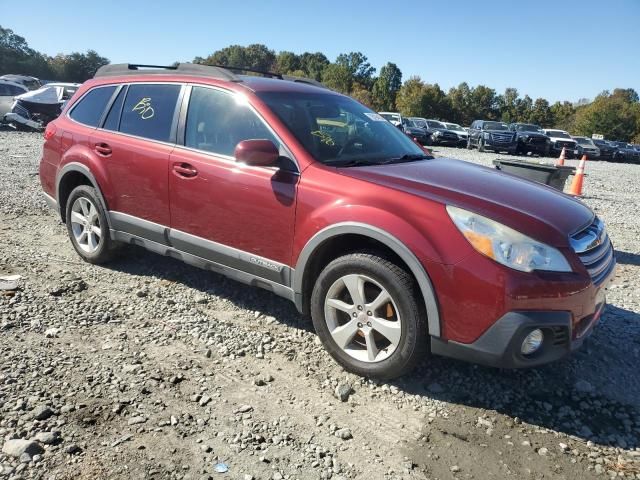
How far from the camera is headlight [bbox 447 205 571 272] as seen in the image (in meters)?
2.67

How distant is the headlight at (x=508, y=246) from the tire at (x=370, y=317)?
0.44 m

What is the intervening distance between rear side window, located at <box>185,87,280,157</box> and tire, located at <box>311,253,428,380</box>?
1.06 m

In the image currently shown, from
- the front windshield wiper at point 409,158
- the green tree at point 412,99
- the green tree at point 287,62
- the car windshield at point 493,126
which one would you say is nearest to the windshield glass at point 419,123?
the car windshield at point 493,126

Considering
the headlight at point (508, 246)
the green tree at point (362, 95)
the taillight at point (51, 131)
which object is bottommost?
the headlight at point (508, 246)

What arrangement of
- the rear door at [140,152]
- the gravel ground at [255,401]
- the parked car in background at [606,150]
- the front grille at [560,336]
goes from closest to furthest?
1. the gravel ground at [255,401]
2. the front grille at [560,336]
3. the rear door at [140,152]
4. the parked car in background at [606,150]

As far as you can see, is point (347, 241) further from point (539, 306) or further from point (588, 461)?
point (588, 461)

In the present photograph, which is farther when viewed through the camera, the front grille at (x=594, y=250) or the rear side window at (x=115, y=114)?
the rear side window at (x=115, y=114)

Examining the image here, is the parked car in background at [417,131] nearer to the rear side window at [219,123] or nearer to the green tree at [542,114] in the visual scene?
the rear side window at [219,123]

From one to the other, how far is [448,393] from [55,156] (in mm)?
4255

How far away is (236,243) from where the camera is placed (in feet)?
12.0

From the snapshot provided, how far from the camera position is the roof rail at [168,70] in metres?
4.01

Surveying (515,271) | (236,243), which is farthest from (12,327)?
(515,271)

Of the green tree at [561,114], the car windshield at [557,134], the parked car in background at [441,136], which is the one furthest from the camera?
the green tree at [561,114]

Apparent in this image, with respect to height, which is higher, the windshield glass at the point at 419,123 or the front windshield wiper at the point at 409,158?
the front windshield wiper at the point at 409,158
